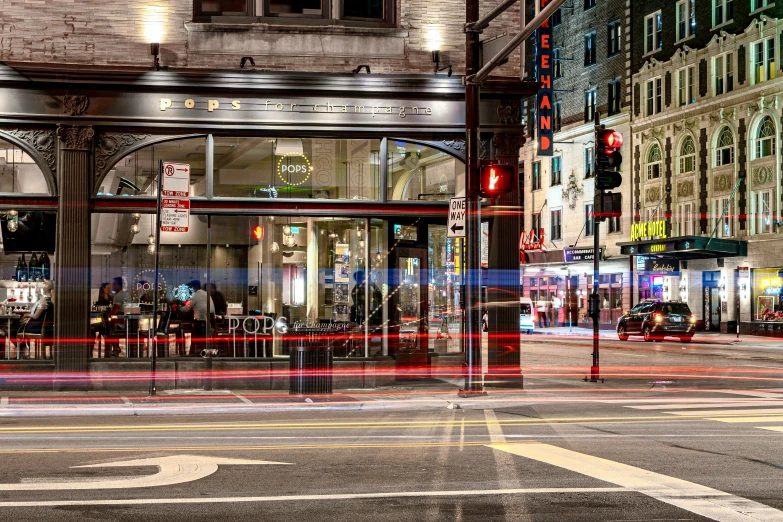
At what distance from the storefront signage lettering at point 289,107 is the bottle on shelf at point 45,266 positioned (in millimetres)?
3444

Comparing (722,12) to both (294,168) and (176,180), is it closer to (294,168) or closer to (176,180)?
(294,168)

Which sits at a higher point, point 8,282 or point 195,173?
point 195,173

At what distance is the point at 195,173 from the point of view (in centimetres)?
1955

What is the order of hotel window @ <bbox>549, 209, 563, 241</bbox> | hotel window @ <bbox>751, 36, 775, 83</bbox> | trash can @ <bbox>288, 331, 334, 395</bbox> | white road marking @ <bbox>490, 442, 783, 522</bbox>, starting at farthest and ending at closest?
hotel window @ <bbox>549, 209, 563, 241</bbox> → hotel window @ <bbox>751, 36, 775, 83</bbox> → trash can @ <bbox>288, 331, 334, 395</bbox> → white road marking @ <bbox>490, 442, 783, 522</bbox>

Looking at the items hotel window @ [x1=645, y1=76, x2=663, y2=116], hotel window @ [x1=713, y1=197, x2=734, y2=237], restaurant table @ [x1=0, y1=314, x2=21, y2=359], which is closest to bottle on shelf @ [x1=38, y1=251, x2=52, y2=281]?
restaurant table @ [x1=0, y1=314, x2=21, y2=359]

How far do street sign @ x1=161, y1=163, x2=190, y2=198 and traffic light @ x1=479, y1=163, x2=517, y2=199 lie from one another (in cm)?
489

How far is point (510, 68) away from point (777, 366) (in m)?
12.3

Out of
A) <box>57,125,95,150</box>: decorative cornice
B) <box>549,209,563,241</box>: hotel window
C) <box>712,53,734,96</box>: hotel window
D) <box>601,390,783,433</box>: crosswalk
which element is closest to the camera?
<box>601,390,783,433</box>: crosswalk

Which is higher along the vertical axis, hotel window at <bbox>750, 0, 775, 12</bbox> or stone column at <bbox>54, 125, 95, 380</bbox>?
hotel window at <bbox>750, 0, 775, 12</bbox>

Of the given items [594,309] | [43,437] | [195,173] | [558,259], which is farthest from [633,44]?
[43,437]

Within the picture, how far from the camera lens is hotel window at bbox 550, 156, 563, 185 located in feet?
211

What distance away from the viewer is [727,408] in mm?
15820

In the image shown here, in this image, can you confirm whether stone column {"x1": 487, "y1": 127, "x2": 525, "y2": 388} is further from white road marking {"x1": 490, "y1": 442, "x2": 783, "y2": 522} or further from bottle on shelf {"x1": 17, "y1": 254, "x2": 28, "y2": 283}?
bottle on shelf {"x1": 17, "y1": 254, "x2": 28, "y2": 283}

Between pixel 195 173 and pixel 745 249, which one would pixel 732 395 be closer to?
pixel 195 173
